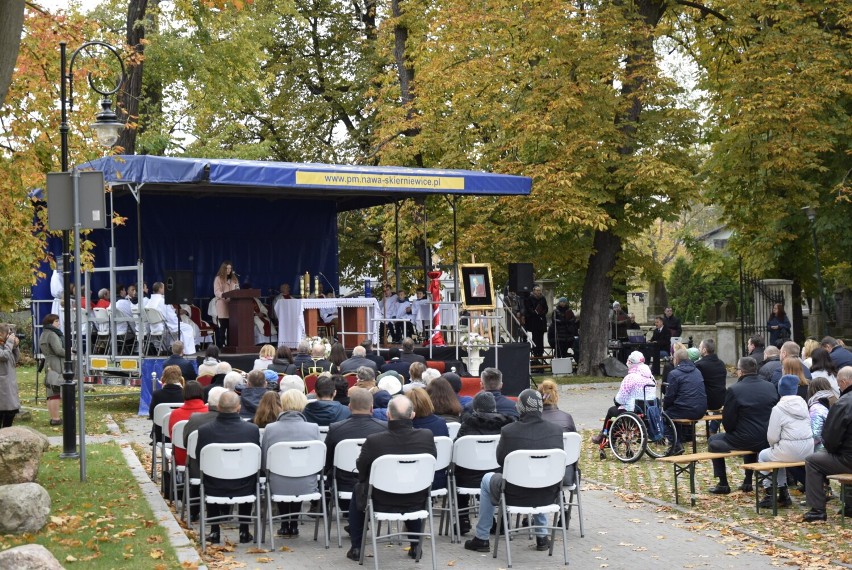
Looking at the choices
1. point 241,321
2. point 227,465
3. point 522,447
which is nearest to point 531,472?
point 522,447

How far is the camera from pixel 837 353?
14102mm

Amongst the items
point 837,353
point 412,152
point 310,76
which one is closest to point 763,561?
point 837,353

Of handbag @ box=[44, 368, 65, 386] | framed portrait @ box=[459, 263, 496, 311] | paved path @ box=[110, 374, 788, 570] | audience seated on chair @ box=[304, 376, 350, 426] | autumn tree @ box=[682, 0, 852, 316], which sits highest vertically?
autumn tree @ box=[682, 0, 852, 316]

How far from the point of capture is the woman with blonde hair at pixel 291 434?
9.48 metres

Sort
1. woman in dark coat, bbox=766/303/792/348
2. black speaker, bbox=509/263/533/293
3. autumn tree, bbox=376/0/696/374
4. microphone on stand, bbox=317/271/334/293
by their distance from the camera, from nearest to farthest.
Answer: black speaker, bbox=509/263/533/293 < woman in dark coat, bbox=766/303/792/348 < autumn tree, bbox=376/0/696/374 < microphone on stand, bbox=317/271/334/293

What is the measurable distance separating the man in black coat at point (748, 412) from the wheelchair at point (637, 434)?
2571 millimetres

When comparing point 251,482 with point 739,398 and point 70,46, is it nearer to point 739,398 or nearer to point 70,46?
point 739,398

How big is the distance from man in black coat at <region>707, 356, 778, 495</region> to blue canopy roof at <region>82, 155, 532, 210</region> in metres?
9.68

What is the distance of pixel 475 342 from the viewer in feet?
71.4

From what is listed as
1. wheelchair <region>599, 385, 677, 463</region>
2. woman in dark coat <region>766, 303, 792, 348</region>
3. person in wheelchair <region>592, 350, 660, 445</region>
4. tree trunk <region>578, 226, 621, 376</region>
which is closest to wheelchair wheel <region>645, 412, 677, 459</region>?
wheelchair <region>599, 385, 677, 463</region>

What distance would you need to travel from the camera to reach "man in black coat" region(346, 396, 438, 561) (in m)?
8.77

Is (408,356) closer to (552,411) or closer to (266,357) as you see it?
(266,357)

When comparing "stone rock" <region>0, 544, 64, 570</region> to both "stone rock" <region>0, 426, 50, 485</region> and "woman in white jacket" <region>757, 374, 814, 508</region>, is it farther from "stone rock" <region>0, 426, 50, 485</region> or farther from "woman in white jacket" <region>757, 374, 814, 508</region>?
"woman in white jacket" <region>757, 374, 814, 508</region>

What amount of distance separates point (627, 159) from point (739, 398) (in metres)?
14.8
